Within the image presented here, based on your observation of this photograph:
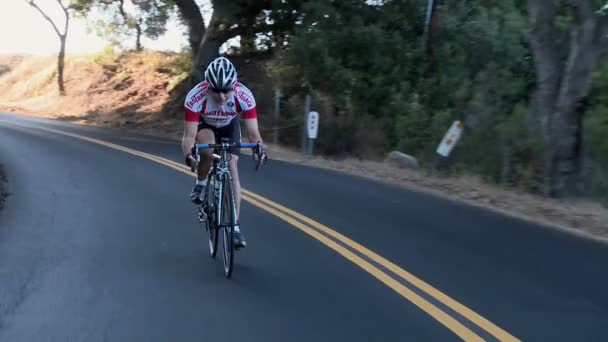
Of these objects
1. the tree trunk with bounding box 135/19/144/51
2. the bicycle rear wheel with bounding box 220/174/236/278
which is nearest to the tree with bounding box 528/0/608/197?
the bicycle rear wheel with bounding box 220/174/236/278

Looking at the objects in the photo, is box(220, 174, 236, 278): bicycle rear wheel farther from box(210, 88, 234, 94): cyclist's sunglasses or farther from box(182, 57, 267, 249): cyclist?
box(210, 88, 234, 94): cyclist's sunglasses

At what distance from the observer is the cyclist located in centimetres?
647

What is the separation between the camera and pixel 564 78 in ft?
39.3

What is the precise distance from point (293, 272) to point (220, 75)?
6.41 feet

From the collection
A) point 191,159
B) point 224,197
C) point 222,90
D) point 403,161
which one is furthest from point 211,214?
point 403,161

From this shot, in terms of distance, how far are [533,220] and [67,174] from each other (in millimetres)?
8319

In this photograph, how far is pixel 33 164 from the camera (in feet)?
48.9

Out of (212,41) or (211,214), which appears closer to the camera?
(211,214)

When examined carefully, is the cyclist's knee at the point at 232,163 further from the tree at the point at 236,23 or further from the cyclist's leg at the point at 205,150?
the tree at the point at 236,23

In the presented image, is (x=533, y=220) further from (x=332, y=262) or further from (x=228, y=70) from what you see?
(x=228, y=70)

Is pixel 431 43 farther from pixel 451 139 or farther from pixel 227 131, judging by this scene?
pixel 227 131

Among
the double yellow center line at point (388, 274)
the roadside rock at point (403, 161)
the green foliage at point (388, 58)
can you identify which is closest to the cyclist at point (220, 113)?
the double yellow center line at point (388, 274)

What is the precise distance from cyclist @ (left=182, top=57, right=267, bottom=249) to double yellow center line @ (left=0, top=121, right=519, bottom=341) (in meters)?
1.29

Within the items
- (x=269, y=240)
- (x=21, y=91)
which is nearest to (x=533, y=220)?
(x=269, y=240)
